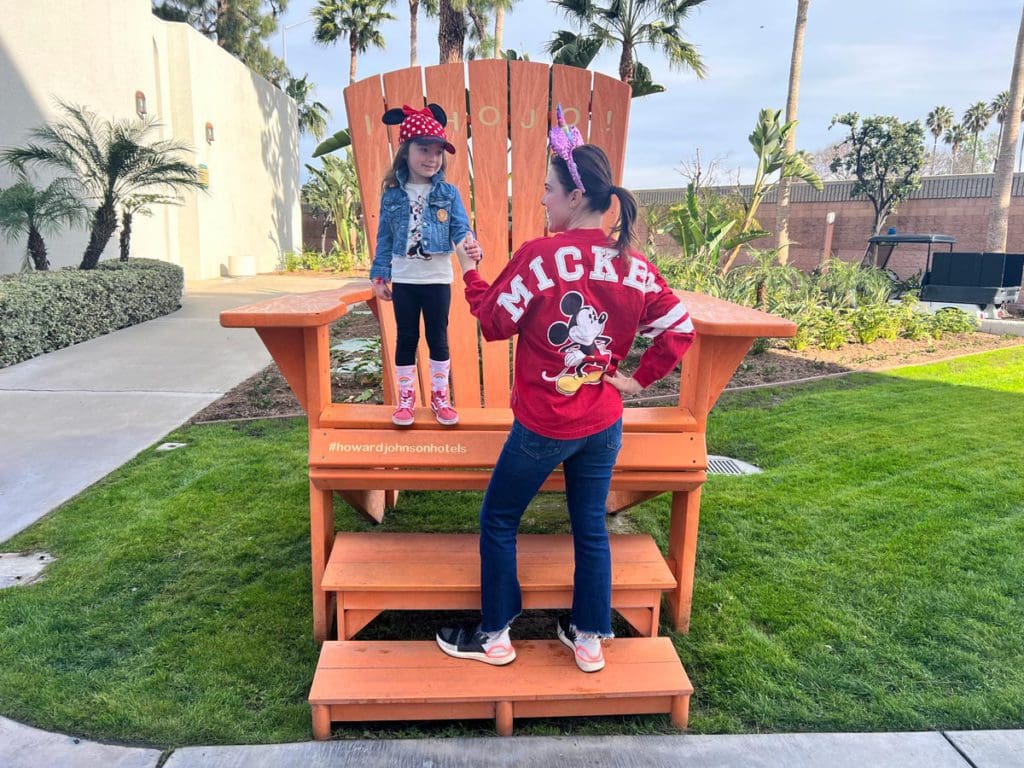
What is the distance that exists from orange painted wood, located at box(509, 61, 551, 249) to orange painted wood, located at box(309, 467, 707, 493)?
153 cm

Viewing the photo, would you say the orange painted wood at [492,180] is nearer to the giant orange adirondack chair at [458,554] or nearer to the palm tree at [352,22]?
the giant orange adirondack chair at [458,554]

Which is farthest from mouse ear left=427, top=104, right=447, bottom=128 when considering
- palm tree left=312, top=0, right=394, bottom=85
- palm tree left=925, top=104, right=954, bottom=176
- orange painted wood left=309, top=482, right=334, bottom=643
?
palm tree left=925, top=104, right=954, bottom=176

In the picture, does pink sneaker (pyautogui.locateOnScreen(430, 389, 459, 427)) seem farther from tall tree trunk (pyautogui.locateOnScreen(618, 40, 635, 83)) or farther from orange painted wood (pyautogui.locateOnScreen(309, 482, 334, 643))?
tall tree trunk (pyautogui.locateOnScreen(618, 40, 635, 83))

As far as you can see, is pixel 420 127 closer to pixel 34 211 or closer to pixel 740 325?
pixel 740 325

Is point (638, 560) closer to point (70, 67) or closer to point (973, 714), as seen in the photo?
point (973, 714)

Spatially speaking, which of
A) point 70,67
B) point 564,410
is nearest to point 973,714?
point 564,410

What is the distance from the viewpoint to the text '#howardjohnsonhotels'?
2.11 m

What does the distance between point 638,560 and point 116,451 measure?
10.1 feet

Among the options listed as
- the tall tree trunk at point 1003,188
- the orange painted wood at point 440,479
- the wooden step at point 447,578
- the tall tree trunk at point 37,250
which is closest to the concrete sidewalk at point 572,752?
the wooden step at point 447,578

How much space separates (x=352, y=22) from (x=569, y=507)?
24.2 metres

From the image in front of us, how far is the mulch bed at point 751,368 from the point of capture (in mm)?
4898

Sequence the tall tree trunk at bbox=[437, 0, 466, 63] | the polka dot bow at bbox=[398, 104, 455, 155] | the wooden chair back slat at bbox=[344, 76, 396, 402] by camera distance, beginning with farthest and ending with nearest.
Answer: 1. the tall tree trunk at bbox=[437, 0, 466, 63]
2. the wooden chair back slat at bbox=[344, 76, 396, 402]
3. the polka dot bow at bbox=[398, 104, 455, 155]

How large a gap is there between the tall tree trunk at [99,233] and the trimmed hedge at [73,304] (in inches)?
7.7

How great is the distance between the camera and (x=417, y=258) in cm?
229
